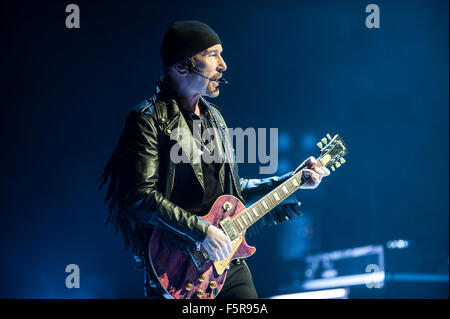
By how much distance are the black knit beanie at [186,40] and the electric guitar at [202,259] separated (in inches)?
32.3

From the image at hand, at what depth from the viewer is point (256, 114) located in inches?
215

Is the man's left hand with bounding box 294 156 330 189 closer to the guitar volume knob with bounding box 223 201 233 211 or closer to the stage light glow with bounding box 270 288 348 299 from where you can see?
the guitar volume knob with bounding box 223 201 233 211

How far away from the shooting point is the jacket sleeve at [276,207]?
299cm

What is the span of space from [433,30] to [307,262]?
11.0 ft

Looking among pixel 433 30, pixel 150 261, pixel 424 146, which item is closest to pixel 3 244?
pixel 150 261

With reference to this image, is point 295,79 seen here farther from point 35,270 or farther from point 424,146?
point 35,270

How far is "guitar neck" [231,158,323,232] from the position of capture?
2.70 m

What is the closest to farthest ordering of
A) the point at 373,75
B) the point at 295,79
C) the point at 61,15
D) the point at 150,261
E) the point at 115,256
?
the point at 150,261 → the point at 61,15 → the point at 115,256 → the point at 295,79 → the point at 373,75

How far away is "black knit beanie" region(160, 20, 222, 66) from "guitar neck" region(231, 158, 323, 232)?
36.6 inches

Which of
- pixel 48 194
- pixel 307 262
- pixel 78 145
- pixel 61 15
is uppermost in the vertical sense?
pixel 61 15

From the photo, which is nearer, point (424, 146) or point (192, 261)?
point (192, 261)

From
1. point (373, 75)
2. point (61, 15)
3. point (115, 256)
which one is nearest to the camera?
point (61, 15)

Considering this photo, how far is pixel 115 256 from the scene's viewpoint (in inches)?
199

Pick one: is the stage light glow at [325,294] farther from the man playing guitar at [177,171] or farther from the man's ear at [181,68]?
the man's ear at [181,68]
